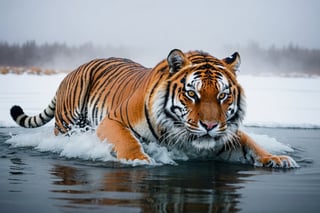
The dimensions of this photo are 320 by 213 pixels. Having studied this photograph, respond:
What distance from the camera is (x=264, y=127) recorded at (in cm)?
555

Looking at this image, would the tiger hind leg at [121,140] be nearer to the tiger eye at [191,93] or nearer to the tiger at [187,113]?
the tiger at [187,113]

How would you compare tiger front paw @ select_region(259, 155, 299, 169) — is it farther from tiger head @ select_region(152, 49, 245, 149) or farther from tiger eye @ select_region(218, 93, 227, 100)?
tiger eye @ select_region(218, 93, 227, 100)

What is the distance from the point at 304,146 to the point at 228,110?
1.06m

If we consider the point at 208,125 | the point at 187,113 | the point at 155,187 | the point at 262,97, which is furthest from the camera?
the point at 262,97

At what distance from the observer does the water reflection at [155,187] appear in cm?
172

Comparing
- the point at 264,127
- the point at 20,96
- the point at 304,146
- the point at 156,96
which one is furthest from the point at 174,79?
the point at 20,96

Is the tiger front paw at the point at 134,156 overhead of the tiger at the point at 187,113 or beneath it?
beneath

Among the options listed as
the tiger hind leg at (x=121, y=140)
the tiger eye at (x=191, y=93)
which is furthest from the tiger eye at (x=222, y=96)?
the tiger hind leg at (x=121, y=140)

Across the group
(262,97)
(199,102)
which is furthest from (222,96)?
(262,97)

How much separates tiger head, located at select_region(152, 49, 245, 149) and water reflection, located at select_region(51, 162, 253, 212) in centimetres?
16

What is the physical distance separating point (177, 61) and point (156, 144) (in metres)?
0.39

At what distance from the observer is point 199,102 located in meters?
2.75

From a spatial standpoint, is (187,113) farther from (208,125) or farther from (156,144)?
(156,144)

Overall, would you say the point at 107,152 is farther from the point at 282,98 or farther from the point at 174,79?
the point at 282,98
